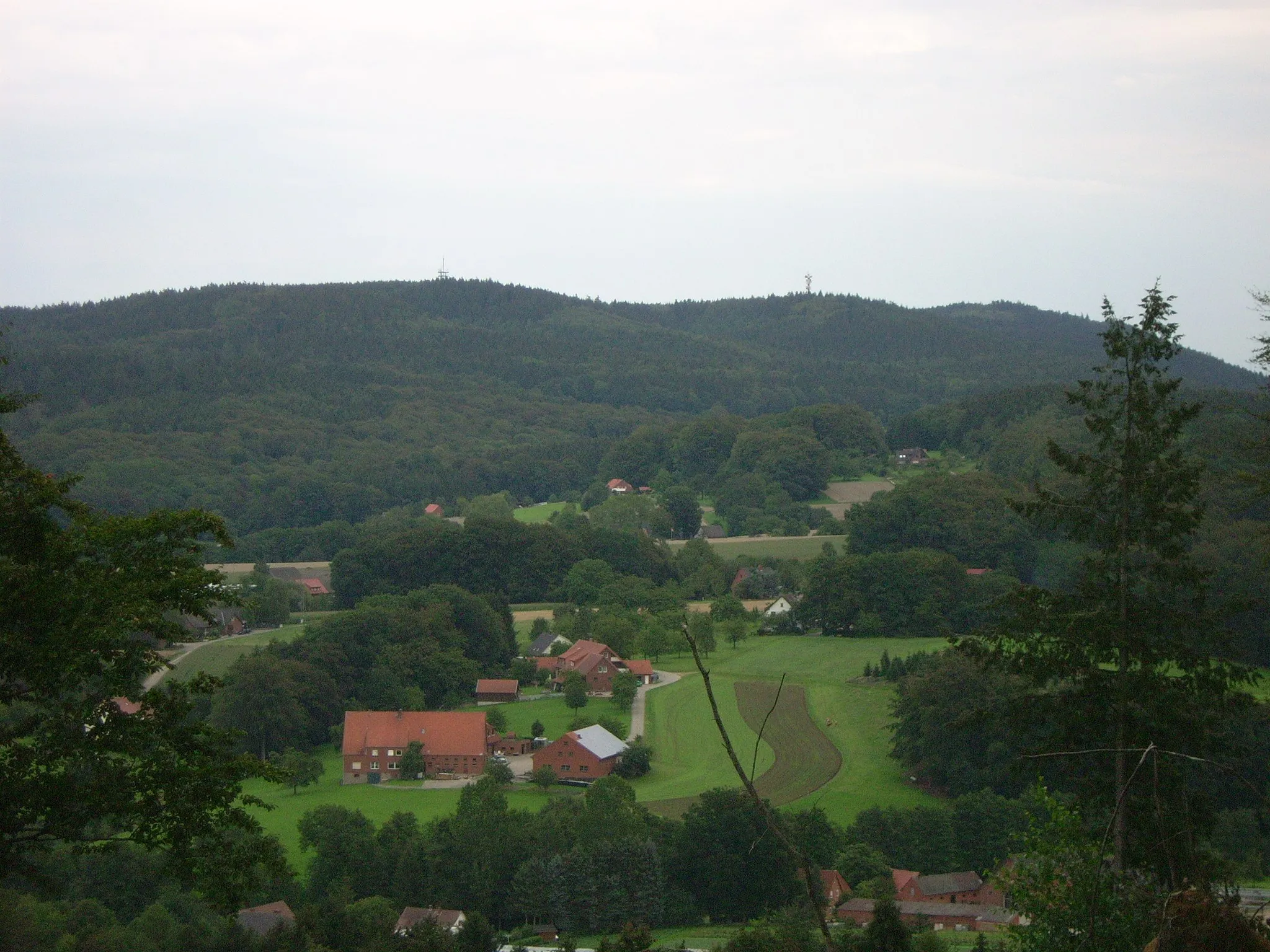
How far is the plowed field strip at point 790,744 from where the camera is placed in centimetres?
2614

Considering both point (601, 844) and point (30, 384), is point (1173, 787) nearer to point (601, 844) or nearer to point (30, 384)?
point (601, 844)

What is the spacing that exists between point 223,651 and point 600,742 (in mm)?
15734

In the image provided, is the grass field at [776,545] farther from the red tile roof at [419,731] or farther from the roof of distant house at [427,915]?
the roof of distant house at [427,915]

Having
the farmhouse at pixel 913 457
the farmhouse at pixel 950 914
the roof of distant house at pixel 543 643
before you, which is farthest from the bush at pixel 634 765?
the farmhouse at pixel 913 457

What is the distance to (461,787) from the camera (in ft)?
91.8

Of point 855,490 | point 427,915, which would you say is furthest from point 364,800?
point 855,490

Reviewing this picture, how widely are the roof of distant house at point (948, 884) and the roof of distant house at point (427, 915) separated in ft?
26.3

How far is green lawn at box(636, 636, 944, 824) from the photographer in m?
26.7

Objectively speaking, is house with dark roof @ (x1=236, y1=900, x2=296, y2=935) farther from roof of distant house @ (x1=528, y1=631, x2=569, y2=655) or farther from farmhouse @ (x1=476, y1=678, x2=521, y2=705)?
roof of distant house @ (x1=528, y1=631, x2=569, y2=655)

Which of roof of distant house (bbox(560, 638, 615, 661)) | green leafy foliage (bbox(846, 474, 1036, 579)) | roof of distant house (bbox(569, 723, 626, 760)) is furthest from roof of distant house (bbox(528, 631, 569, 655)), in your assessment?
green leafy foliage (bbox(846, 474, 1036, 579))

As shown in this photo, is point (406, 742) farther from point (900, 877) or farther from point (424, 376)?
point (424, 376)

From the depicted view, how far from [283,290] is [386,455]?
60098 mm

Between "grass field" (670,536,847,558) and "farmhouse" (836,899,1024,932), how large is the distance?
37.2 m

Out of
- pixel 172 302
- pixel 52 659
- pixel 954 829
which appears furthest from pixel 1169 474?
pixel 172 302
